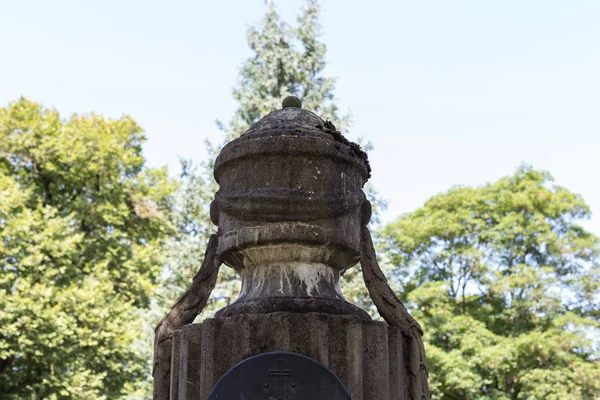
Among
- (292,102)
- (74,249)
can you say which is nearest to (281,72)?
(74,249)

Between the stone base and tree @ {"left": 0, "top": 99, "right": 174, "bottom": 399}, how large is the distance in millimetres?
14074

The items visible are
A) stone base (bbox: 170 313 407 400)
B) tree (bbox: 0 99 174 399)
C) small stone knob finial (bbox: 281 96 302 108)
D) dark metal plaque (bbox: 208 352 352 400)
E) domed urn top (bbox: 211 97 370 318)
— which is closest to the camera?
dark metal plaque (bbox: 208 352 352 400)

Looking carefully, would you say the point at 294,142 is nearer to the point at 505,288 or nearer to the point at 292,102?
the point at 292,102

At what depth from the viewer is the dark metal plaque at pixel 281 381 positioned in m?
3.92

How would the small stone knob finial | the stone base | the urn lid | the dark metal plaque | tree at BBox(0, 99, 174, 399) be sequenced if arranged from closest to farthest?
the dark metal plaque, the stone base, the urn lid, the small stone knob finial, tree at BBox(0, 99, 174, 399)

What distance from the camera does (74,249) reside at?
18.9 metres

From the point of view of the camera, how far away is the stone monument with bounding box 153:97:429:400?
4004mm

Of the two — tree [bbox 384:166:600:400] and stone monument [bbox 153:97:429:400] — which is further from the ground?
tree [bbox 384:166:600:400]

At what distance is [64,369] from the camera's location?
58.8 ft

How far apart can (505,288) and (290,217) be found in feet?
60.8

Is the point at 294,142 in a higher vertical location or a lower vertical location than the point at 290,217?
higher

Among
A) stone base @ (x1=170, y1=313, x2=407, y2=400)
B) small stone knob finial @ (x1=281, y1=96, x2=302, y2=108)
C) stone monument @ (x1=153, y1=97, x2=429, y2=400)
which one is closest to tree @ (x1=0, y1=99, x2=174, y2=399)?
small stone knob finial @ (x1=281, y1=96, x2=302, y2=108)

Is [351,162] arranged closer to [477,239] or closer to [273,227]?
[273,227]

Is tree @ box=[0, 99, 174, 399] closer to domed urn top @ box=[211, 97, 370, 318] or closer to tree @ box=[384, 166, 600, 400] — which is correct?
tree @ box=[384, 166, 600, 400]
